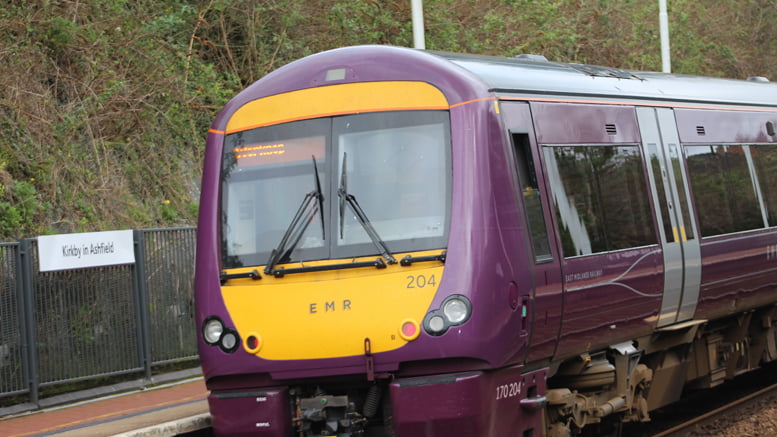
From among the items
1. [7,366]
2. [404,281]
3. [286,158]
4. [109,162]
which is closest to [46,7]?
[109,162]

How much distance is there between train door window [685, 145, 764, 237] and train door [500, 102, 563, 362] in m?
2.53

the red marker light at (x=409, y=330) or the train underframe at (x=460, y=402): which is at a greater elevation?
the red marker light at (x=409, y=330)

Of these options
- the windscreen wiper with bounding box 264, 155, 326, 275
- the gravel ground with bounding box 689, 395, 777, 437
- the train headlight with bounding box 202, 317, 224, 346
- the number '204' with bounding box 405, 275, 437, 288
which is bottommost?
the gravel ground with bounding box 689, 395, 777, 437

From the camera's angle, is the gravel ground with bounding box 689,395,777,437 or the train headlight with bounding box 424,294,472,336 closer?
the train headlight with bounding box 424,294,472,336

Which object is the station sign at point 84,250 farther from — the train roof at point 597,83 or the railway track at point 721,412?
the railway track at point 721,412

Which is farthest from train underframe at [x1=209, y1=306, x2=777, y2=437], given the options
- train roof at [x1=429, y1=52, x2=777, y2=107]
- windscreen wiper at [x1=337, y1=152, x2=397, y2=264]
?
train roof at [x1=429, y1=52, x2=777, y2=107]

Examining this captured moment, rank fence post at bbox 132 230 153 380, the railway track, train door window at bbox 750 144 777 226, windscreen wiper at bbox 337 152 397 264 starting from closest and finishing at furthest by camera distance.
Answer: windscreen wiper at bbox 337 152 397 264
the railway track
train door window at bbox 750 144 777 226
fence post at bbox 132 230 153 380

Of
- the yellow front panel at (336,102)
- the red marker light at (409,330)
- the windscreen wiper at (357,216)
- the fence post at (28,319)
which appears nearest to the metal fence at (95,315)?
the fence post at (28,319)

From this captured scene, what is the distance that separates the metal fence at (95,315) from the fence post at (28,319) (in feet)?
0.03

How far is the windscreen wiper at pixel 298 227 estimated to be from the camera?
7273 mm

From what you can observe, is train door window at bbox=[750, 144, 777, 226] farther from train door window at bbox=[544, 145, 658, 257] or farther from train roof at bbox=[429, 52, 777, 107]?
train door window at bbox=[544, 145, 658, 257]

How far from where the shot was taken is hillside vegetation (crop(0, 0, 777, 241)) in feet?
47.1

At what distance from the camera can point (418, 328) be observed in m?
6.74

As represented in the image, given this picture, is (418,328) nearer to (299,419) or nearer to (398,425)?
(398,425)
